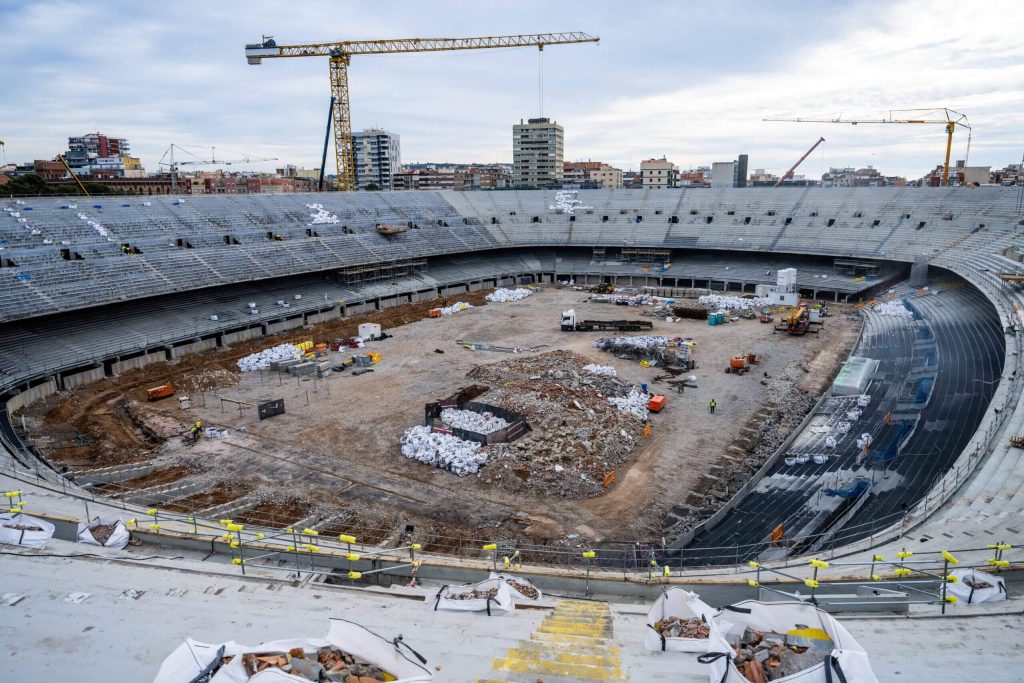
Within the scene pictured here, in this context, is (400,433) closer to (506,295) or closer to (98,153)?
(506,295)

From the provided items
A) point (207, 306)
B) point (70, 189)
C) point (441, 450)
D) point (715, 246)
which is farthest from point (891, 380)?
point (70, 189)

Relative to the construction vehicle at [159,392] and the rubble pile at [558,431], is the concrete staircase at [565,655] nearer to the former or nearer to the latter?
the rubble pile at [558,431]

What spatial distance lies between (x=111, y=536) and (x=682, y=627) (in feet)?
30.3

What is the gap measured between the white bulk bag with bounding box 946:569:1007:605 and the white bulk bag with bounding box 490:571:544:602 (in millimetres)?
5671

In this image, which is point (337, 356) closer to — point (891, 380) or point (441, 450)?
point (441, 450)

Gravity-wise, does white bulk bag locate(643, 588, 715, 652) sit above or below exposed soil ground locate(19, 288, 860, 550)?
above

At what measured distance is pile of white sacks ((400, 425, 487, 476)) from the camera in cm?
1800

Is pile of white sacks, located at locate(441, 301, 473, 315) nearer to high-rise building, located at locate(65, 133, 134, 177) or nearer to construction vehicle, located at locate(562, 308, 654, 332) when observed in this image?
construction vehicle, located at locate(562, 308, 654, 332)

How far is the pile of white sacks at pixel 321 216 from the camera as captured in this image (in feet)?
150

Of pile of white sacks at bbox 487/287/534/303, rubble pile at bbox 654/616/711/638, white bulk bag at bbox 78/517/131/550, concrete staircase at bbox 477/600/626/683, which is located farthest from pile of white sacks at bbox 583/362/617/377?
pile of white sacks at bbox 487/287/534/303

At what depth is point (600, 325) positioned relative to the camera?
35.2 m

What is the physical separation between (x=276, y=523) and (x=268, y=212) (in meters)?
34.6

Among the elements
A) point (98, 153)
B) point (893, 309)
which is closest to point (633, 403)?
point (893, 309)

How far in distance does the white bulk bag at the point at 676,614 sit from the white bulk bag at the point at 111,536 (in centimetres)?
862
